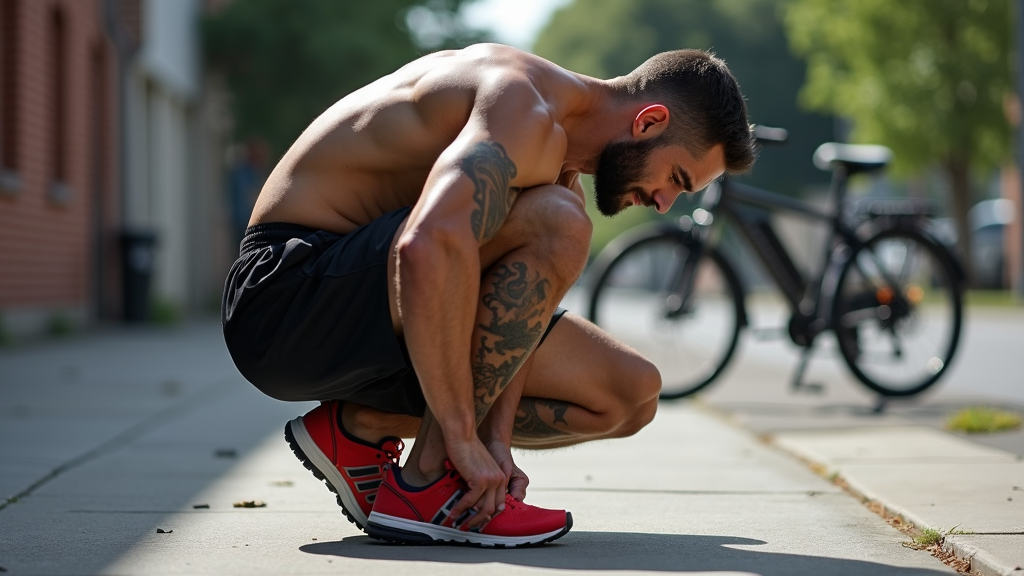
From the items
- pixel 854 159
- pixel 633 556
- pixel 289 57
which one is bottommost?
pixel 633 556

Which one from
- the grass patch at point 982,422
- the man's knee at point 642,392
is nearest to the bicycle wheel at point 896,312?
the grass patch at point 982,422

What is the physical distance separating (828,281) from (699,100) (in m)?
3.73

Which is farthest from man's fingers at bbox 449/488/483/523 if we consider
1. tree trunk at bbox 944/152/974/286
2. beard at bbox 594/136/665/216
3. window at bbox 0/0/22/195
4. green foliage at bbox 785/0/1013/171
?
green foliage at bbox 785/0/1013/171

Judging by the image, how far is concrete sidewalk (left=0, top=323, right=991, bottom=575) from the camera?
3.21m

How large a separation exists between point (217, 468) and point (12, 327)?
730 centimetres

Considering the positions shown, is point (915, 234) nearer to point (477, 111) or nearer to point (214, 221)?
point (477, 111)

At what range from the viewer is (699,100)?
359cm

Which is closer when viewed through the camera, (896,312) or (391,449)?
(391,449)

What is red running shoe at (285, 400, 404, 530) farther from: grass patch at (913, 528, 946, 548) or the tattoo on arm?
grass patch at (913, 528, 946, 548)

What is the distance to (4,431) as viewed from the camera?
565cm

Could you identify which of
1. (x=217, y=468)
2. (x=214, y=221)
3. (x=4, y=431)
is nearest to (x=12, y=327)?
(x=4, y=431)

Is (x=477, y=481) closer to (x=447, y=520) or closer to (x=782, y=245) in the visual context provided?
(x=447, y=520)

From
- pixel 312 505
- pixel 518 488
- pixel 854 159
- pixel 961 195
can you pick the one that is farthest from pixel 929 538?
pixel 961 195

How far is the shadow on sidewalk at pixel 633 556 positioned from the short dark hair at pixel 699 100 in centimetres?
100
